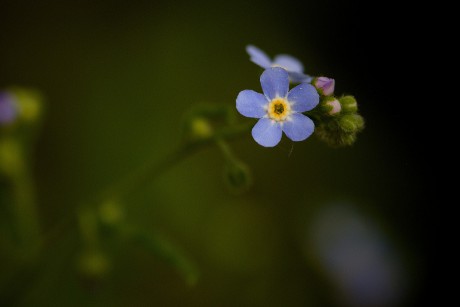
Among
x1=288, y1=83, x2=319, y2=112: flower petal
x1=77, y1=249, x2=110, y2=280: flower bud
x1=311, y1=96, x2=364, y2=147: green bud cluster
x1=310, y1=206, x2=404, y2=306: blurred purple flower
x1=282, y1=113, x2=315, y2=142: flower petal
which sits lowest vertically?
x1=77, y1=249, x2=110, y2=280: flower bud

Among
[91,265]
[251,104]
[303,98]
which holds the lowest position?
[91,265]

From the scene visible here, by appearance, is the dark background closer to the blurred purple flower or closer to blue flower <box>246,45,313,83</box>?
the blurred purple flower

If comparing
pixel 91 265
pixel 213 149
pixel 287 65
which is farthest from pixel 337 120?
A: pixel 213 149

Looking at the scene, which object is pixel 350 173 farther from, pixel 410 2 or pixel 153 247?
pixel 153 247

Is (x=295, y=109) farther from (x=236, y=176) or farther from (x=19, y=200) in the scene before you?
(x=19, y=200)

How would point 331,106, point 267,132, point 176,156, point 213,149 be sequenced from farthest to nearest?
point 213,149, point 176,156, point 331,106, point 267,132

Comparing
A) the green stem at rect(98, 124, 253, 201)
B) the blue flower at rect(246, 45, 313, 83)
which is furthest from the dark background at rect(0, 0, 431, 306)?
the blue flower at rect(246, 45, 313, 83)

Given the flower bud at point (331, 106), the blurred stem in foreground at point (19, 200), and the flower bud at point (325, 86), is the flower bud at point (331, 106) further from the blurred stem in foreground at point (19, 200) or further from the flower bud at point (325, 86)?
the blurred stem in foreground at point (19, 200)

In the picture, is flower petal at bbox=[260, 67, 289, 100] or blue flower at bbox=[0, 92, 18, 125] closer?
flower petal at bbox=[260, 67, 289, 100]

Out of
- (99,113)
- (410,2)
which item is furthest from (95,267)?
(410,2)
